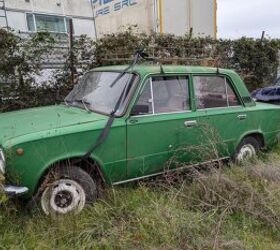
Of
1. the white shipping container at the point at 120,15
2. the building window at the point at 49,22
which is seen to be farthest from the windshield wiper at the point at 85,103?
the building window at the point at 49,22

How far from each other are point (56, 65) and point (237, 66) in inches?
229

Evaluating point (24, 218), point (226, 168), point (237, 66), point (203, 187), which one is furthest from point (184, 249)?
point (237, 66)

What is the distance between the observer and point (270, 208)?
3.97 metres

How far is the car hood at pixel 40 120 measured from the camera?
3836mm

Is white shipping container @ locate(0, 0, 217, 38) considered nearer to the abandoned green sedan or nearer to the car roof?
the car roof

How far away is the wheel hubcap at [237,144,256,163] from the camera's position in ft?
18.5

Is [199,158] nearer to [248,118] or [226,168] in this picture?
[226,168]

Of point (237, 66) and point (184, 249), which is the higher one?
point (237, 66)

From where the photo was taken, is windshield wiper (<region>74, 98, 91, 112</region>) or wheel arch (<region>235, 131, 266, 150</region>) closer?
windshield wiper (<region>74, 98, 91, 112</region>)

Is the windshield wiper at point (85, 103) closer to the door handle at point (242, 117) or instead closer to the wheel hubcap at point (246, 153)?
the door handle at point (242, 117)

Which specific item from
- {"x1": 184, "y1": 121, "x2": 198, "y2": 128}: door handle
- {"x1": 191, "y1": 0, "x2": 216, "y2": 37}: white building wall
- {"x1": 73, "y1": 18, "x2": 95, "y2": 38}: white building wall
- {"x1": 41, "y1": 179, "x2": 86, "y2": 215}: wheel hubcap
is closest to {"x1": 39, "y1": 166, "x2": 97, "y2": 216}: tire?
{"x1": 41, "y1": 179, "x2": 86, "y2": 215}: wheel hubcap

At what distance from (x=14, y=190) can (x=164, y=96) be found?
218 cm

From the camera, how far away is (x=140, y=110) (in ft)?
14.7

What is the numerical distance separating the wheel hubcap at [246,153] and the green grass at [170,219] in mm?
1035
